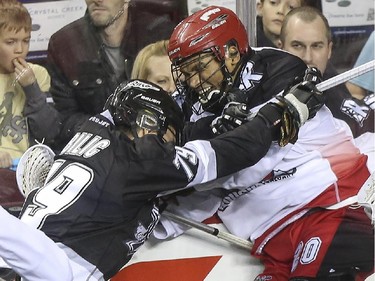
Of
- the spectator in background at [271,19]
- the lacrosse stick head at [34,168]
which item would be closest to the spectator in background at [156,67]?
the spectator in background at [271,19]

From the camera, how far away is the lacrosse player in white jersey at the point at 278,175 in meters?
2.25

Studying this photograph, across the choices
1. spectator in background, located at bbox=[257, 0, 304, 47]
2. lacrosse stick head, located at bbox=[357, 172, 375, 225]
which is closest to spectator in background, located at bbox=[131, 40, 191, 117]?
spectator in background, located at bbox=[257, 0, 304, 47]

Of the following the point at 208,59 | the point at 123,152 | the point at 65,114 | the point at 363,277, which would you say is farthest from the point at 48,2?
the point at 363,277

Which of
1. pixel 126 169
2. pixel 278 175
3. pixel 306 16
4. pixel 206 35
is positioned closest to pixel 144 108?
pixel 126 169

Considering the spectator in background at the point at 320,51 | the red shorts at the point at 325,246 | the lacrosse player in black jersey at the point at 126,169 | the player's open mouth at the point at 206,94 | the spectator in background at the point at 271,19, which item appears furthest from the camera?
the spectator in background at the point at 271,19

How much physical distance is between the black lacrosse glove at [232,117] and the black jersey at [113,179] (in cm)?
7

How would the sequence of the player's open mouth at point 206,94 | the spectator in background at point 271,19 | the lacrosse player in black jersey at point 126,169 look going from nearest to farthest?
the lacrosse player in black jersey at point 126,169
the player's open mouth at point 206,94
the spectator in background at point 271,19

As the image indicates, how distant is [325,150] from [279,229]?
241mm

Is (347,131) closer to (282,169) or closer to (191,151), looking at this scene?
(282,169)

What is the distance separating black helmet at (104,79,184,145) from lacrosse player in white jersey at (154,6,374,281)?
0.15 metres

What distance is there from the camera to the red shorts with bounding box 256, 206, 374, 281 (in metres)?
2.23

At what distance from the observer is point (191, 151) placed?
2146 millimetres

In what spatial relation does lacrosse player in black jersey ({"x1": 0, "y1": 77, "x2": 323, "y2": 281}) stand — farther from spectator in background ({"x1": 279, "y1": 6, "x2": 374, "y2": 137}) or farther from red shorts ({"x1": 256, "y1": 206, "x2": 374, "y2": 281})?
spectator in background ({"x1": 279, "y1": 6, "x2": 374, "y2": 137})

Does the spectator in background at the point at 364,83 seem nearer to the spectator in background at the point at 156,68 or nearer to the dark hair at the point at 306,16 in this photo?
the dark hair at the point at 306,16
